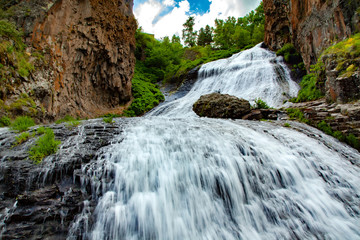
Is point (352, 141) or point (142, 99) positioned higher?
point (142, 99)

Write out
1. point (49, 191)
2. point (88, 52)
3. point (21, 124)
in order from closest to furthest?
1. point (49, 191)
2. point (21, 124)
3. point (88, 52)

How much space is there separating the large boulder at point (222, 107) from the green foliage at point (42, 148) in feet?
21.7

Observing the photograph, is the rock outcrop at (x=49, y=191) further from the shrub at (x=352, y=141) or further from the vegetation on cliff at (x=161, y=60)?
the vegetation on cliff at (x=161, y=60)

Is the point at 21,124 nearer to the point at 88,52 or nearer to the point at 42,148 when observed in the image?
the point at 42,148

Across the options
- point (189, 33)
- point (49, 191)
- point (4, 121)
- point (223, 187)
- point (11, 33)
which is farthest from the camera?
point (189, 33)

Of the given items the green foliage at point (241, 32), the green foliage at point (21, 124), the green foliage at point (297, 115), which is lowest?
the green foliage at point (297, 115)

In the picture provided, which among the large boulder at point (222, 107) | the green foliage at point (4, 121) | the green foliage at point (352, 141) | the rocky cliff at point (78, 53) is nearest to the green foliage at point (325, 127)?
the green foliage at point (352, 141)

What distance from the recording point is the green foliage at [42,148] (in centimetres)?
333

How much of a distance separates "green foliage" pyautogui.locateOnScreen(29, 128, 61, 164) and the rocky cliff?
12.3 ft

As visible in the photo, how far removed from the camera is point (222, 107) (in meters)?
8.62

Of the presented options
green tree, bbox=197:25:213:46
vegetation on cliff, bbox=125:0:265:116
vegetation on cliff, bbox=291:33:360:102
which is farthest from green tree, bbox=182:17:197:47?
vegetation on cliff, bbox=291:33:360:102

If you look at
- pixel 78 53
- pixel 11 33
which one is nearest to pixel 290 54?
pixel 78 53

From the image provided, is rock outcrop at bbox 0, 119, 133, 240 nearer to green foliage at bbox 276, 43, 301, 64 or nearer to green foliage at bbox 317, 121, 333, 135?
green foliage at bbox 317, 121, 333, 135

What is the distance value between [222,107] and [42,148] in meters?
7.08
